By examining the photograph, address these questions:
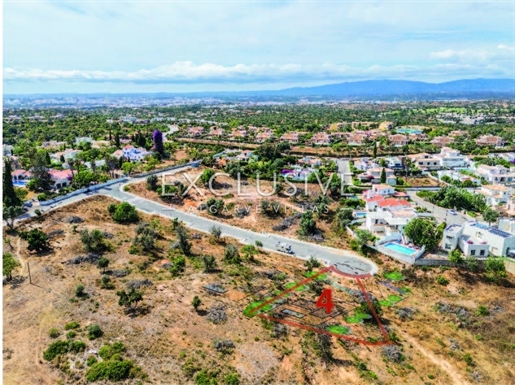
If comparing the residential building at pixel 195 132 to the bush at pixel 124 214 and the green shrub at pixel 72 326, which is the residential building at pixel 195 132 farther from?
the green shrub at pixel 72 326

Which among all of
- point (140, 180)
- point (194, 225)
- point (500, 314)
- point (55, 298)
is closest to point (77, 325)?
point (55, 298)

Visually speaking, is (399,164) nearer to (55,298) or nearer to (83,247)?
(83,247)

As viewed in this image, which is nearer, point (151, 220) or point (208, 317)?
point (208, 317)

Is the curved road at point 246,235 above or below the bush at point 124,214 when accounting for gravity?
below

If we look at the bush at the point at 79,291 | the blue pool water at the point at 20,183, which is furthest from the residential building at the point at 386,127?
the bush at the point at 79,291

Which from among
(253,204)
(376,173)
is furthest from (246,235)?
(376,173)
